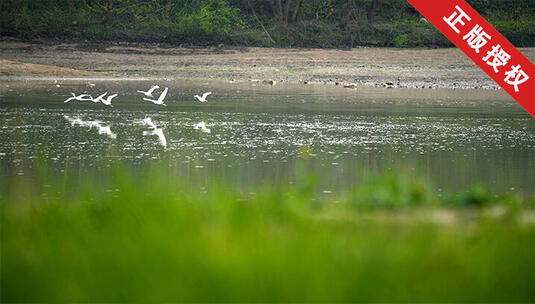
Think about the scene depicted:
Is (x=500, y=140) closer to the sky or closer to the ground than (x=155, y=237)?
closer to the ground

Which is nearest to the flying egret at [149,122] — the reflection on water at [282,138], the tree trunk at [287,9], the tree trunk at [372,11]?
the reflection on water at [282,138]

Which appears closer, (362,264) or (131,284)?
(131,284)

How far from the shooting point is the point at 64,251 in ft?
13.3

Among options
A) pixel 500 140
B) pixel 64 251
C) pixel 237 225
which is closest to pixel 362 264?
pixel 237 225

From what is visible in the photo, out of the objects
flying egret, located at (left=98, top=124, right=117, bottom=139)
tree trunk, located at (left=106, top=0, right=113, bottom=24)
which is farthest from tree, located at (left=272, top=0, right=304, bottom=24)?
flying egret, located at (left=98, top=124, right=117, bottom=139)

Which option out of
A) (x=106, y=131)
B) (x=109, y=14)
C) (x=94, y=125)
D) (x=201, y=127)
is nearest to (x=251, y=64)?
(x=109, y=14)

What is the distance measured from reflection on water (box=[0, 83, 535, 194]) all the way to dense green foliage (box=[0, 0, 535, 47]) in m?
16.2

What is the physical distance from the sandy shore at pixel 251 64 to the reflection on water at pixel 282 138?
7.32 metres

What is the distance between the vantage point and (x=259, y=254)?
378cm

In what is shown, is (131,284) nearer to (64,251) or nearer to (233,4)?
(64,251)

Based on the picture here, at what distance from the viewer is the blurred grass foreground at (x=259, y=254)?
3.51 metres

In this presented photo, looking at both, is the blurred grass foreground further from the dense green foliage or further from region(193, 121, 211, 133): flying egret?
the dense green foliage

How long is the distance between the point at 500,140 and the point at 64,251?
11.6 m

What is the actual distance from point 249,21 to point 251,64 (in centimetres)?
962
